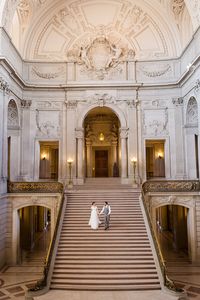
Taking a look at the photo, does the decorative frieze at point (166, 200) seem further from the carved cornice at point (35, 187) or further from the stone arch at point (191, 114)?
the stone arch at point (191, 114)

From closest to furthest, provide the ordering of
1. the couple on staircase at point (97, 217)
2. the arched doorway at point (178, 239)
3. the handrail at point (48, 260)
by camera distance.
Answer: the handrail at point (48, 260) < the couple on staircase at point (97, 217) < the arched doorway at point (178, 239)

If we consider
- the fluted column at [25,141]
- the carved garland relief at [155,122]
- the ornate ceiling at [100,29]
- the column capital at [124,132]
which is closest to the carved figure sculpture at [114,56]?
the ornate ceiling at [100,29]

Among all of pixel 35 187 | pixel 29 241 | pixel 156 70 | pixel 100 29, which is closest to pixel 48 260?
pixel 35 187

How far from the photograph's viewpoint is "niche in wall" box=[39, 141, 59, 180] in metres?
24.2

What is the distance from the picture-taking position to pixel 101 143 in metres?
24.8

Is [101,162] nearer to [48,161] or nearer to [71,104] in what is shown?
[48,161]

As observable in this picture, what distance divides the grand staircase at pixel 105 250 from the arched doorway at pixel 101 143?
26.0 feet

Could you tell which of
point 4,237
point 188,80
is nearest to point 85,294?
point 4,237

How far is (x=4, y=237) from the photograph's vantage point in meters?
16.2

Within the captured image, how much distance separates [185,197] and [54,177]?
40.5 ft

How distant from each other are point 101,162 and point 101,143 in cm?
160

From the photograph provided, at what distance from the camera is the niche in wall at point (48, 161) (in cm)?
2419

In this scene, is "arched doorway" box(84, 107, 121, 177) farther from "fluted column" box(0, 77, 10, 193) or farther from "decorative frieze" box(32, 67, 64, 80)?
"fluted column" box(0, 77, 10, 193)

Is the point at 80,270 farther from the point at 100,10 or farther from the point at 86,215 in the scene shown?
the point at 100,10
